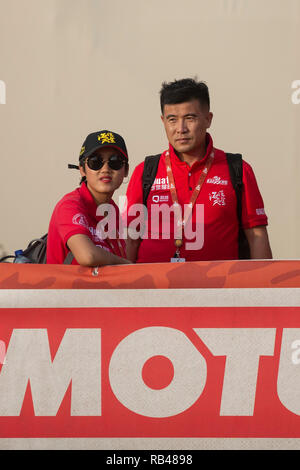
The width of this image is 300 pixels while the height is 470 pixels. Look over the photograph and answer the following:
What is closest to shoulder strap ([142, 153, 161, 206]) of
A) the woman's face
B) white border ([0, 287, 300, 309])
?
the woman's face

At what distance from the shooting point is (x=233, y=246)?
3.39 meters

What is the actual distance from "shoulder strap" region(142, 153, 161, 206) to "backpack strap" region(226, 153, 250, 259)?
16.6 inches

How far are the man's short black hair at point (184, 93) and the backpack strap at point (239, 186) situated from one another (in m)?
0.35

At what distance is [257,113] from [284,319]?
10.6 ft

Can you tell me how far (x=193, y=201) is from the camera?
3.37 meters

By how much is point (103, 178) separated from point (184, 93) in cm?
97

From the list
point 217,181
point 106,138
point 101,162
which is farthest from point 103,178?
point 217,181

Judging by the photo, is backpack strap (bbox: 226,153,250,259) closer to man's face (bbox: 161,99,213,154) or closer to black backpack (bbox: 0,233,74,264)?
man's face (bbox: 161,99,213,154)

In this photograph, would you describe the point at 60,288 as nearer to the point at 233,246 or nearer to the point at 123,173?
the point at 123,173

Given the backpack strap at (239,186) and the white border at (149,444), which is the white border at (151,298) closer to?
the white border at (149,444)

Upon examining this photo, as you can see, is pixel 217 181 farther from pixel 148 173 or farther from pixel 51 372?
pixel 51 372

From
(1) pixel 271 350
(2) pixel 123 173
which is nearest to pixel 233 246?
(2) pixel 123 173

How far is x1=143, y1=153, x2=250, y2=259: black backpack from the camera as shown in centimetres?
338

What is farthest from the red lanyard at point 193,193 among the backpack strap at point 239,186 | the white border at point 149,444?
the white border at point 149,444
